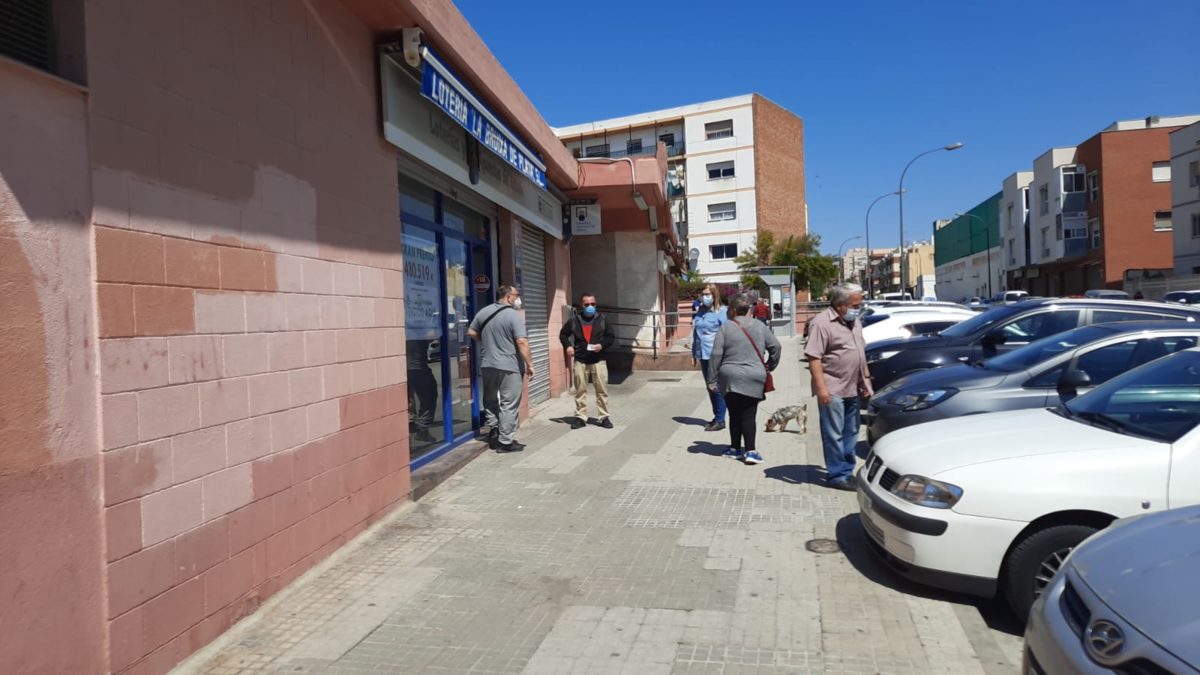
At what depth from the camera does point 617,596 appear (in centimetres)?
430

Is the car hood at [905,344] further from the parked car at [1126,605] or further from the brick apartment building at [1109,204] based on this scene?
the brick apartment building at [1109,204]

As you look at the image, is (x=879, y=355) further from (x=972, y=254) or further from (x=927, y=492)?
(x=972, y=254)

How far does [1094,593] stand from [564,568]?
2.99m

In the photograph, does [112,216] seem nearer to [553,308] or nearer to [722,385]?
[722,385]

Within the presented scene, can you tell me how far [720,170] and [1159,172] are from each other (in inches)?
1013

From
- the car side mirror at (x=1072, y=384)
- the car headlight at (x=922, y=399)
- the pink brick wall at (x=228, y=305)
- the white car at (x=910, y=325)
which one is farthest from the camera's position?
the white car at (x=910, y=325)

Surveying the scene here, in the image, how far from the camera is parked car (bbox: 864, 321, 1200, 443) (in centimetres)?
611

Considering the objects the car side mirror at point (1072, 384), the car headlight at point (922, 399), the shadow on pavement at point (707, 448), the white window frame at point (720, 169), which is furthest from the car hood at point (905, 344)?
the white window frame at point (720, 169)

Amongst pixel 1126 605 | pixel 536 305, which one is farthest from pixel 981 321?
pixel 1126 605

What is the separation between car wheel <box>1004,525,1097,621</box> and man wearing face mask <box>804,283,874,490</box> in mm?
2510

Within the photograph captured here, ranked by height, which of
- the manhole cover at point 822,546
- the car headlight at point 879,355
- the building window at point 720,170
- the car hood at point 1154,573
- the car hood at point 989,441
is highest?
the building window at point 720,170

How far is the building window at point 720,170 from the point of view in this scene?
53844mm

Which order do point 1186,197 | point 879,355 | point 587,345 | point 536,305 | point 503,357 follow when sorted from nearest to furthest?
point 503,357, point 587,345, point 879,355, point 536,305, point 1186,197

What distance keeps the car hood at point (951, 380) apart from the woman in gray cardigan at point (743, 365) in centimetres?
118
